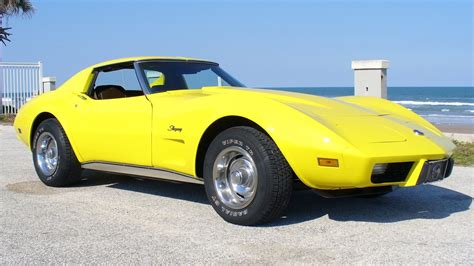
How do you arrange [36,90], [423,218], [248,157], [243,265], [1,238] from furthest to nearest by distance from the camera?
[36,90] < [423,218] < [248,157] < [1,238] < [243,265]

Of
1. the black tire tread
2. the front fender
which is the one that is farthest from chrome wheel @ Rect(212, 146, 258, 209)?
the front fender

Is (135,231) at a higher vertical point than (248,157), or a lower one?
lower

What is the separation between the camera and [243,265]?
10.3 feet

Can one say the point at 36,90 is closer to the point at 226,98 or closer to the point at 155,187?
the point at 155,187

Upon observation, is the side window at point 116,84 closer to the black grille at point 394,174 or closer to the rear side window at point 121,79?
the rear side window at point 121,79

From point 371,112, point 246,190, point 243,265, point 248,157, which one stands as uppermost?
point 371,112

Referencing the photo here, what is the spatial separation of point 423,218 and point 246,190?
1.41m

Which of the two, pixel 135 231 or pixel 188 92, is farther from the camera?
pixel 188 92

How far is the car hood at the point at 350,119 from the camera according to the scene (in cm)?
382

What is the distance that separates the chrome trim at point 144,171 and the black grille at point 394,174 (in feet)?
4.54

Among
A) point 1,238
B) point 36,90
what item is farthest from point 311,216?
point 36,90

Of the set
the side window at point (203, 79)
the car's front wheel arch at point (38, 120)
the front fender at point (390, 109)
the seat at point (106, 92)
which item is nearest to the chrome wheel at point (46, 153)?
the car's front wheel arch at point (38, 120)

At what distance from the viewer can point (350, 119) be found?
4.09 m

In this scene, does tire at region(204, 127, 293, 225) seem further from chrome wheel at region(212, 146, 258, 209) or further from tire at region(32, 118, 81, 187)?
tire at region(32, 118, 81, 187)
